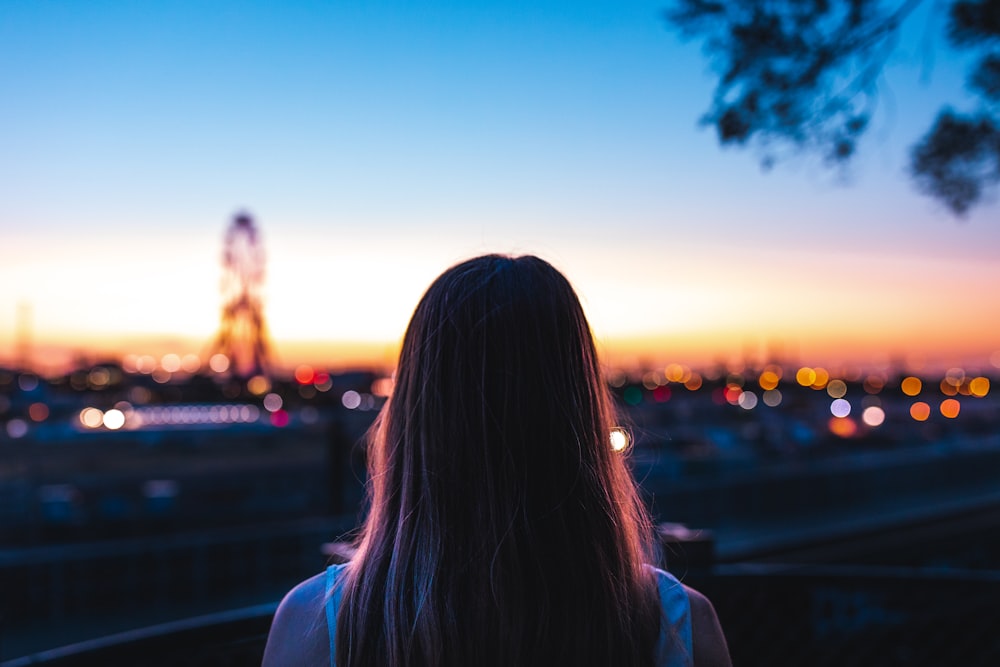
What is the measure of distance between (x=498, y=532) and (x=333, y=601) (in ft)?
0.99

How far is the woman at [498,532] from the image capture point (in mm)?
1294

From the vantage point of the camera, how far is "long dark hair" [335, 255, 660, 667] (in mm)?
1292

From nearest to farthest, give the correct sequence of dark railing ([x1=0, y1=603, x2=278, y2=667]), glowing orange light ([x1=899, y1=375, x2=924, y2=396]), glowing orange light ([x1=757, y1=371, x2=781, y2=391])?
dark railing ([x1=0, y1=603, x2=278, y2=667]) < glowing orange light ([x1=757, y1=371, x2=781, y2=391]) < glowing orange light ([x1=899, y1=375, x2=924, y2=396])

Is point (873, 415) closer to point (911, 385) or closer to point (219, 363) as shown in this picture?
point (911, 385)

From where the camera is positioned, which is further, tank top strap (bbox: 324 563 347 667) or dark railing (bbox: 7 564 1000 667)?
dark railing (bbox: 7 564 1000 667)

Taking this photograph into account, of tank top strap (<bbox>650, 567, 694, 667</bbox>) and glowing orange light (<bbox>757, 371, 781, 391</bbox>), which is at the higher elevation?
tank top strap (<bbox>650, 567, 694, 667</bbox>)

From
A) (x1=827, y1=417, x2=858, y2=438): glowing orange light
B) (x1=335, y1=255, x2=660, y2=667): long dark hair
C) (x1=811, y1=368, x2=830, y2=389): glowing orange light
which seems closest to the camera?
(x1=335, y1=255, x2=660, y2=667): long dark hair

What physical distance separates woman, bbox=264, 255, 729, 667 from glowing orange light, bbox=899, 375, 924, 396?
14928 millimetres

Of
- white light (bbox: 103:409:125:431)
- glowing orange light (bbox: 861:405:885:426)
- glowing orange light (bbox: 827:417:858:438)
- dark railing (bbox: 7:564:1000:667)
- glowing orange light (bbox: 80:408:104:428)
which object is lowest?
glowing orange light (bbox: 827:417:858:438)

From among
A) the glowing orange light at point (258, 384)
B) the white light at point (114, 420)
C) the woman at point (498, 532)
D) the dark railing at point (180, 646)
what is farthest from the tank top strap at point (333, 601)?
the white light at point (114, 420)

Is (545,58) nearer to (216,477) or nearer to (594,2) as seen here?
(594,2)

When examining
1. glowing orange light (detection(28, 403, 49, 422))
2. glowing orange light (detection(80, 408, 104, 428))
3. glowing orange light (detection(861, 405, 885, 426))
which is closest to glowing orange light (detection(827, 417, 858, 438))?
glowing orange light (detection(861, 405, 885, 426))

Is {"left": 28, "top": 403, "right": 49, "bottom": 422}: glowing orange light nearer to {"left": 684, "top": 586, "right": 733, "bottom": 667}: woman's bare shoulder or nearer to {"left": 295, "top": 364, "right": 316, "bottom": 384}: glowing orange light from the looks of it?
{"left": 295, "top": 364, "right": 316, "bottom": 384}: glowing orange light

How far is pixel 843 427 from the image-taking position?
32.5m
